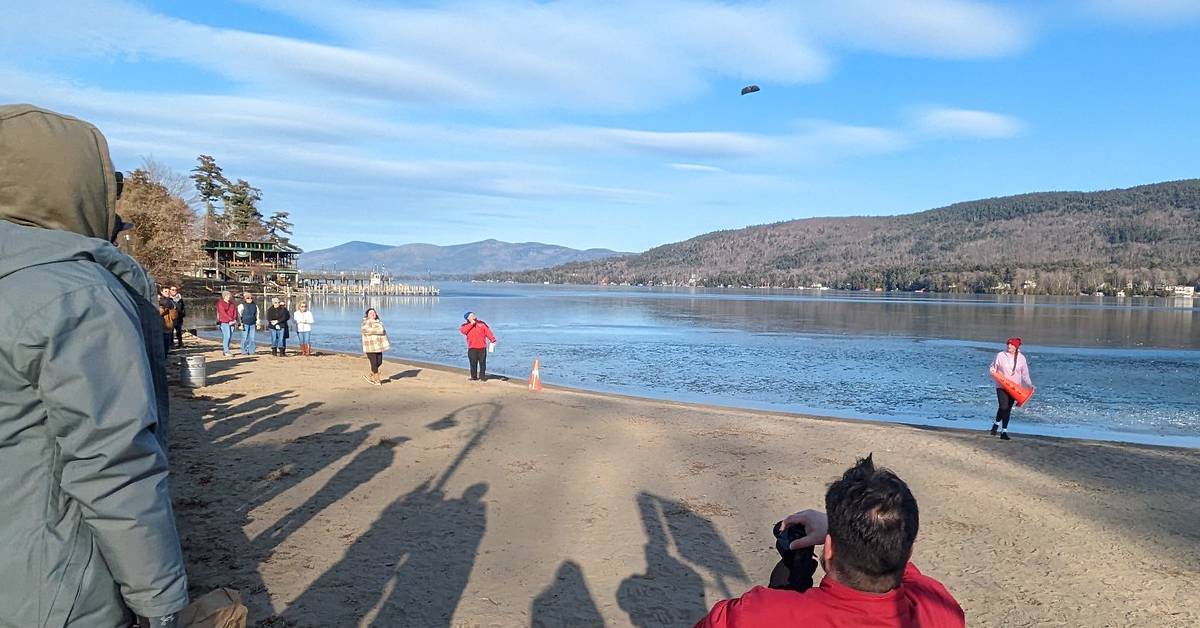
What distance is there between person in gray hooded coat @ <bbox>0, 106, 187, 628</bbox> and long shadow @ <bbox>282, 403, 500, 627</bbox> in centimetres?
328

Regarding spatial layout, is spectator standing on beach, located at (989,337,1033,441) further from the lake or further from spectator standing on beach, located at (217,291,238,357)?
spectator standing on beach, located at (217,291,238,357)

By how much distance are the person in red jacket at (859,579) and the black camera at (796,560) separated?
24cm

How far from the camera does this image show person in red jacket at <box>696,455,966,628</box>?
6.66 ft

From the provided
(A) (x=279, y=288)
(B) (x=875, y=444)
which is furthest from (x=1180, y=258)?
(B) (x=875, y=444)

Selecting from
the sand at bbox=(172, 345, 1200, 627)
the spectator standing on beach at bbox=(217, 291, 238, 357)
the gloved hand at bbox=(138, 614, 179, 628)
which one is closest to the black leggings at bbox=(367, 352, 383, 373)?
the sand at bbox=(172, 345, 1200, 627)

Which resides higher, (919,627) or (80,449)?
(80,449)

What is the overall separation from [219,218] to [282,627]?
336 ft

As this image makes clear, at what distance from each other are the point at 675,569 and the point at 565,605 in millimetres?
1109

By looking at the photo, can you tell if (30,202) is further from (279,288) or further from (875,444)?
(279,288)

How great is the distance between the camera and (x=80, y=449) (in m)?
1.67

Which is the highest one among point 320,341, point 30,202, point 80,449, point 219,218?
point 219,218

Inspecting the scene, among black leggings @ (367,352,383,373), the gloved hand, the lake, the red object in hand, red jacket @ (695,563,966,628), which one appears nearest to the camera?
the gloved hand

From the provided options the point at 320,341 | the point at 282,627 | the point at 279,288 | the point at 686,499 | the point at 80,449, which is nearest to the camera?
the point at 80,449

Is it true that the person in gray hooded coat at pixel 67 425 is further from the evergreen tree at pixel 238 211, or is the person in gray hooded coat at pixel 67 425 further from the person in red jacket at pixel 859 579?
the evergreen tree at pixel 238 211
